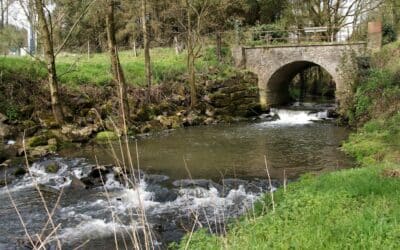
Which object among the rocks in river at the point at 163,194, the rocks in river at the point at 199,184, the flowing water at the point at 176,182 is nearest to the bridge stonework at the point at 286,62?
the flowing water at the point at 176,182

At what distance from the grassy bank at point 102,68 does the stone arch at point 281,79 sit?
3.24 metres

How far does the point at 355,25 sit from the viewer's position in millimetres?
29000

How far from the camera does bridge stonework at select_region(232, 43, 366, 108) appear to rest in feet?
76.6

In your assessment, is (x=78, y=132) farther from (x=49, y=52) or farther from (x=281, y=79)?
(x=281, y=79)

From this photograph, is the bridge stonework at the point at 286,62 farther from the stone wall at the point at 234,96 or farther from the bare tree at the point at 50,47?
the bare tree at the point at 50,47

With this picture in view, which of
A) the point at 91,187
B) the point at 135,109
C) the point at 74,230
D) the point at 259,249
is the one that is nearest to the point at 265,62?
the point at 135,109

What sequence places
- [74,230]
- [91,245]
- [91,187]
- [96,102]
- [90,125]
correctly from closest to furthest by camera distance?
[91,245]
[74,230]
[91,187]
[90,125]
[96,102]

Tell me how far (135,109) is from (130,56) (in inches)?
420

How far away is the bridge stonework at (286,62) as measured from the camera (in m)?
23.4

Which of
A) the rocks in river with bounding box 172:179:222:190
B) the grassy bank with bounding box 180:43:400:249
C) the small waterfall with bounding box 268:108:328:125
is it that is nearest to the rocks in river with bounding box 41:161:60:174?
the rocks in river with bounding box 172:179:222:190

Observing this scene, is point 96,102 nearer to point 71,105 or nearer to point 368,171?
point 71,105

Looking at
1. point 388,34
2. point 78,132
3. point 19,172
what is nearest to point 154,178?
point 19,172

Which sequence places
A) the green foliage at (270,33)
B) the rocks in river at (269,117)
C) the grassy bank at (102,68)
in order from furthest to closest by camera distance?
the green foliage at (270,33) < the rocks in river at (269,117) < the grassy bank at (102,68)

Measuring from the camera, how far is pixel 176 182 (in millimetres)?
11539
